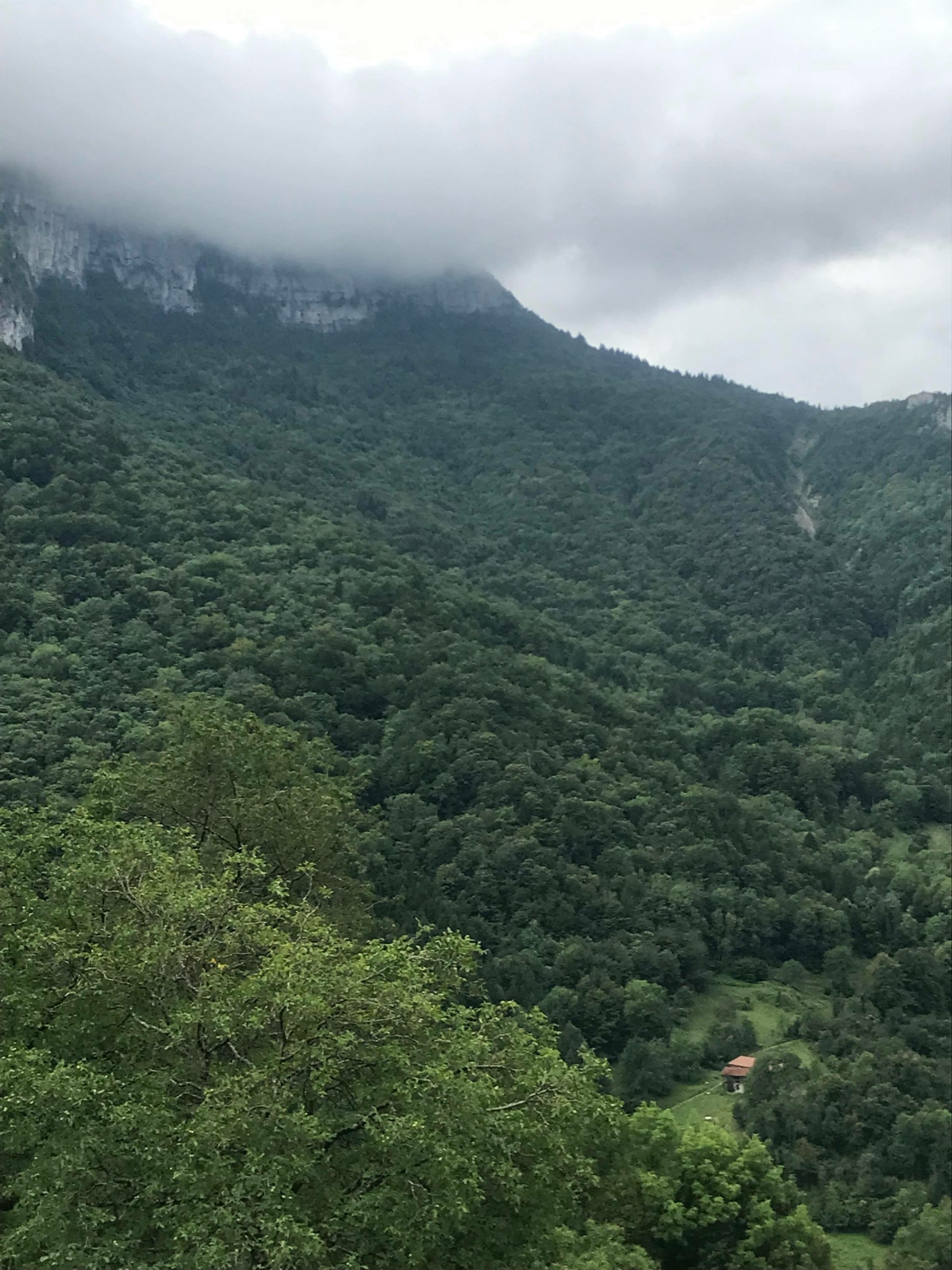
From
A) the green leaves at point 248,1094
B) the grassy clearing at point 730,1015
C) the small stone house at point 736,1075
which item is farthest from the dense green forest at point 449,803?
the small stone house at point 736,1075

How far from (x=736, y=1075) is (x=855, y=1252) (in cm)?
1049

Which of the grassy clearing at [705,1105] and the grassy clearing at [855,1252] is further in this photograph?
the grassy clearing at [705,1105]

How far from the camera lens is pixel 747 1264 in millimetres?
23406

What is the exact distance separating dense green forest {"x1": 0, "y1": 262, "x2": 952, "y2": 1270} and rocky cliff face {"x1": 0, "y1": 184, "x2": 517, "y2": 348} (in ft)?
12.2

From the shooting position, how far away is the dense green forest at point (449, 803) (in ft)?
41.8

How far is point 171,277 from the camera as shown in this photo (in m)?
125

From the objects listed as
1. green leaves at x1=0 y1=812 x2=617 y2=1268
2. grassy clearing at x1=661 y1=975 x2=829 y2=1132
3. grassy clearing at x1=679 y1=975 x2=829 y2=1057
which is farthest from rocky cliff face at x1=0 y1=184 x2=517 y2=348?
green leaves at x1=0 y1=812 x2=617 y2=1268

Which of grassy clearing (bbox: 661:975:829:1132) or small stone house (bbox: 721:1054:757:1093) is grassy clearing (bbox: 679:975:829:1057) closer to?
grassy clearing (bbox: 661:975:829:1132)

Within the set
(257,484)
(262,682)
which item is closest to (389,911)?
(262,682)

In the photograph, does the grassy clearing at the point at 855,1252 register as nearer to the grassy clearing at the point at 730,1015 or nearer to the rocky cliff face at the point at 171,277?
the grassy clearing at the point at 730,1015

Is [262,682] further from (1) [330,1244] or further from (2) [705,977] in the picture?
(1) [330,1244]

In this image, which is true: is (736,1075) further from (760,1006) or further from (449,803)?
(449,803)

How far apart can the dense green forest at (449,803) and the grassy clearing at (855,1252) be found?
23.7 inches

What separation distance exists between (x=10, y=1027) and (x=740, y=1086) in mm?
37410
